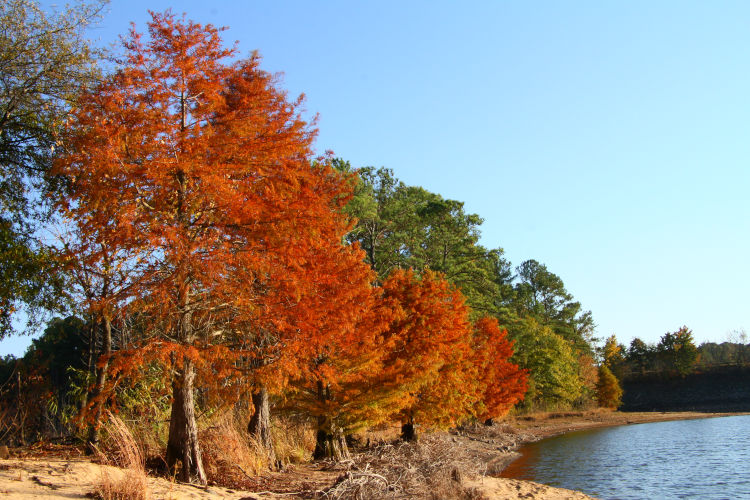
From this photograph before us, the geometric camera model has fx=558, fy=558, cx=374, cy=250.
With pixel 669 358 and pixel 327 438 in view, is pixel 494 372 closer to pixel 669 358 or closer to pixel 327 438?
pixel 327 438

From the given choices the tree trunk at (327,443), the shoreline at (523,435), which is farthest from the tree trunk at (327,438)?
the shoreline at (523,435)

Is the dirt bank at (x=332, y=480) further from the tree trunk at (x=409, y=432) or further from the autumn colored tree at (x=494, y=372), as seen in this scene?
the autumn colored tree at (x=494, y=372)

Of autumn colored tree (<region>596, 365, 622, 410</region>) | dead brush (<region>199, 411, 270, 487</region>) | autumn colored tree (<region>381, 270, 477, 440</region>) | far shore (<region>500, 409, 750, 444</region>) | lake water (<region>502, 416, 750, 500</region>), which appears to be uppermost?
autumn colored tree (<region>381, 270, 477, 440</region>)

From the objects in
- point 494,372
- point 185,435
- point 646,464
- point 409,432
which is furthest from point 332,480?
point 494,372

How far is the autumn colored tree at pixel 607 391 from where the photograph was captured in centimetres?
6731

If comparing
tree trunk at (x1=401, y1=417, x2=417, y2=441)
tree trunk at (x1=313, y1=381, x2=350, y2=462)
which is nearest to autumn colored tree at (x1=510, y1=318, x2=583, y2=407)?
tree trunk at (x1=401, y1=417, x2=417, y2=441)

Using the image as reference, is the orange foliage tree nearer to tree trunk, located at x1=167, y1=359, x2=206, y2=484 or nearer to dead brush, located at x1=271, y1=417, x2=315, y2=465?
tree trunk, located at x1=167, y1=359, x2=206, y2=484

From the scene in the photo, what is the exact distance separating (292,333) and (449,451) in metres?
8.72

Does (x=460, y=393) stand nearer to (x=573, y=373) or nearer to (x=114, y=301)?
(x=114, y=301)

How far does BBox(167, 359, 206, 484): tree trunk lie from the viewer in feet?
34.9

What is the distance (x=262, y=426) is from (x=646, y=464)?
20407mm

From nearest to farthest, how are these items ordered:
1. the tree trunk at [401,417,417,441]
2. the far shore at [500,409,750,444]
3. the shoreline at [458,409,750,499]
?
1. the shoreline at [458,409,750,499]
2. the tree trunk at [401,417,417,441]
3. the far shore at [500,409,750,444]

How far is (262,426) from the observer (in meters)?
14.5

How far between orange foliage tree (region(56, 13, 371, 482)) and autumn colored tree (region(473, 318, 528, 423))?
24187 millimetres
